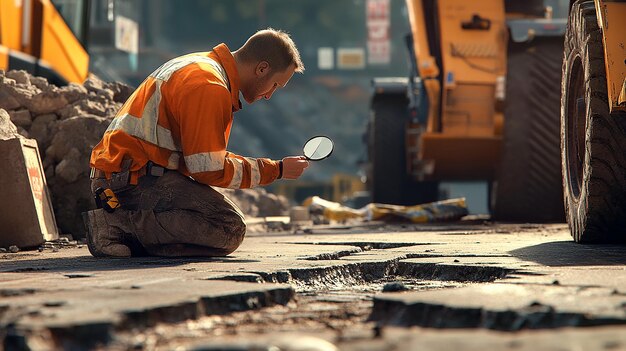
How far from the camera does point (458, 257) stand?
4.72 m

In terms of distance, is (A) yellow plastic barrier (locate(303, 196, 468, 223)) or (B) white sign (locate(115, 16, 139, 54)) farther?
(B) white sign (locate(115, 16, 139, 54))

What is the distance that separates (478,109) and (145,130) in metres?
6.19

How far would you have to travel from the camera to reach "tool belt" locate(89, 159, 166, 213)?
15.5 feet

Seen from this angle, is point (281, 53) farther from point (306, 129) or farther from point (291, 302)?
point (306, 129)

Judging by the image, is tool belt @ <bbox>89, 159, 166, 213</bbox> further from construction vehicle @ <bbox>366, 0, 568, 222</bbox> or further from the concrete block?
construction vehicle @ <bbox>366, 0, 568, 222</bbox>

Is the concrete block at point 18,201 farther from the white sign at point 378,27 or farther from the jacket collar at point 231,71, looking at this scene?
the white sign at point 378,27

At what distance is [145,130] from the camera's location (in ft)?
15.2

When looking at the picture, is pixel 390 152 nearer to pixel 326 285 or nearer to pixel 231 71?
pixel 231 71

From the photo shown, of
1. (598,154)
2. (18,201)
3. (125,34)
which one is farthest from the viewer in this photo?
(125,34)

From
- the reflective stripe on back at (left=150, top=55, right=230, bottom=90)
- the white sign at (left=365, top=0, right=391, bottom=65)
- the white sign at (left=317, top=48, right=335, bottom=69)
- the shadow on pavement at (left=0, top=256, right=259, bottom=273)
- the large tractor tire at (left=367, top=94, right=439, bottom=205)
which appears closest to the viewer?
the shadow on pavement at (left=0, top=256, right=259, bottom=273)

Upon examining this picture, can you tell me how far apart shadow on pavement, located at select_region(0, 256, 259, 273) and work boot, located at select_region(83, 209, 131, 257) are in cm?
7

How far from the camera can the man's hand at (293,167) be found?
4.85 m

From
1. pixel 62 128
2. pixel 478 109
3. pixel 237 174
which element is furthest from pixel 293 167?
pixel 478 109

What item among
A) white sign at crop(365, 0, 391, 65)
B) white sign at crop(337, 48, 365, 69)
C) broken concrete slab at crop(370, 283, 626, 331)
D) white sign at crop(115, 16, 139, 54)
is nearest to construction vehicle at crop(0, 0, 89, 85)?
broken concrete slab at crop(370, 283, 626, 331)
